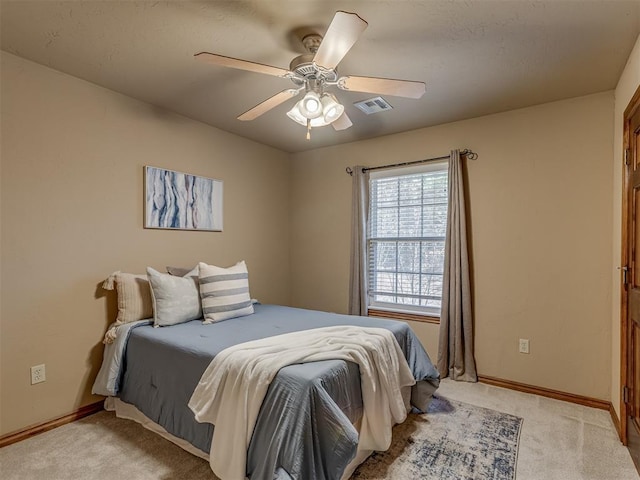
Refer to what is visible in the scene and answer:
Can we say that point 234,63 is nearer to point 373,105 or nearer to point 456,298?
point 373,105

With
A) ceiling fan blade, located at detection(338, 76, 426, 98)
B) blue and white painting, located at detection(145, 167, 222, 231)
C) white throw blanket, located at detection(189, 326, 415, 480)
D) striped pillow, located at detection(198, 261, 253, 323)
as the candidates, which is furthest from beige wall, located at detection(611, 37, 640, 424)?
blue and white painting, located at detection(145, 167, 222, 231)

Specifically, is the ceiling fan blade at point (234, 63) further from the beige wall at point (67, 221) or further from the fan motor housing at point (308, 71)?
the beige wall at point (67, 221)

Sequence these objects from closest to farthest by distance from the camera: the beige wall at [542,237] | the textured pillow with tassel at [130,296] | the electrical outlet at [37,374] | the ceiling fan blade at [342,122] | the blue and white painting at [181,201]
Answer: the electrical outlet at [37,374] → the ceiling fan blade at [342,122] → the textured pillow with tassel at [130,296] → the beige wall at [542,237] → the blue and white painting at [181,201]

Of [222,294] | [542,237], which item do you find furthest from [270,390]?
[542,237]

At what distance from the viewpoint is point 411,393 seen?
2566 millimetres

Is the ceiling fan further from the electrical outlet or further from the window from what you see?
the electrical outlet

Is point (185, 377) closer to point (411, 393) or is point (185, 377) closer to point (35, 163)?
point (411, 393)

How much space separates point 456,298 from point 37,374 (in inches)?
130

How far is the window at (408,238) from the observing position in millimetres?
3518

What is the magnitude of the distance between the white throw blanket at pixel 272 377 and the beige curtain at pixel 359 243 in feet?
4.87

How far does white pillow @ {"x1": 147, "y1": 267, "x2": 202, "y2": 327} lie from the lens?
2533 mm

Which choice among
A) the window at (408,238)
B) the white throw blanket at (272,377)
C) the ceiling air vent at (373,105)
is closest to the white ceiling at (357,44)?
the ceiling air vent at (373,105)

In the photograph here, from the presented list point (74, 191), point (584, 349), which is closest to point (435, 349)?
point (584, 349)

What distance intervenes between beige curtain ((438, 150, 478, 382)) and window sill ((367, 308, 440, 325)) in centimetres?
19
